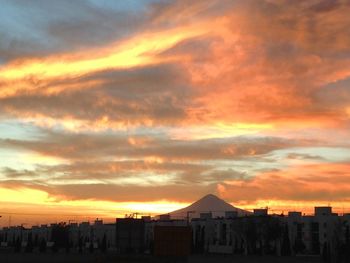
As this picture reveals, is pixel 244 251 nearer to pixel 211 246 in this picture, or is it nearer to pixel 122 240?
pixel 211 246

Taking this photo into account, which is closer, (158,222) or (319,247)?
(319,247)

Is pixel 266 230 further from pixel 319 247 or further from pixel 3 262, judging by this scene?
pixel 3 262

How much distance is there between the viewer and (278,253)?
4897 inches

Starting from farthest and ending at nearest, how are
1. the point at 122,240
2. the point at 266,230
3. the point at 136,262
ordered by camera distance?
the point at 266,230
the point at 122,240
the point at 136,262

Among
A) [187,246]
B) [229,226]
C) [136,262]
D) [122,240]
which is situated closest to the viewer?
[136,262]

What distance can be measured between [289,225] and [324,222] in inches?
349

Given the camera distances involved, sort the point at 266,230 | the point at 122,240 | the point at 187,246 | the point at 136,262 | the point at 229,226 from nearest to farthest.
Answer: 1. the point at 136,262
2. the point at 187,246
3. the point at 122,240
4. the point at 266,230
5. the point at 229,226

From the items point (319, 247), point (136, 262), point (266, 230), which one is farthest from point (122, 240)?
point (319, 247)

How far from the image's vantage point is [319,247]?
424 ft

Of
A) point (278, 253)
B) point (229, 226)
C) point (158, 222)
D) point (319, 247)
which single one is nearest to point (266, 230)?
point (278, 253)

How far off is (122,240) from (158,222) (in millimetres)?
110284

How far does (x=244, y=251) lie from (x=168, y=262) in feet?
252

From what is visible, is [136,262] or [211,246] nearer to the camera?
[136,262]

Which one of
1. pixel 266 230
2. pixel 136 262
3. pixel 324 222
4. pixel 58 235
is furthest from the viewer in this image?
pixel 58 235
